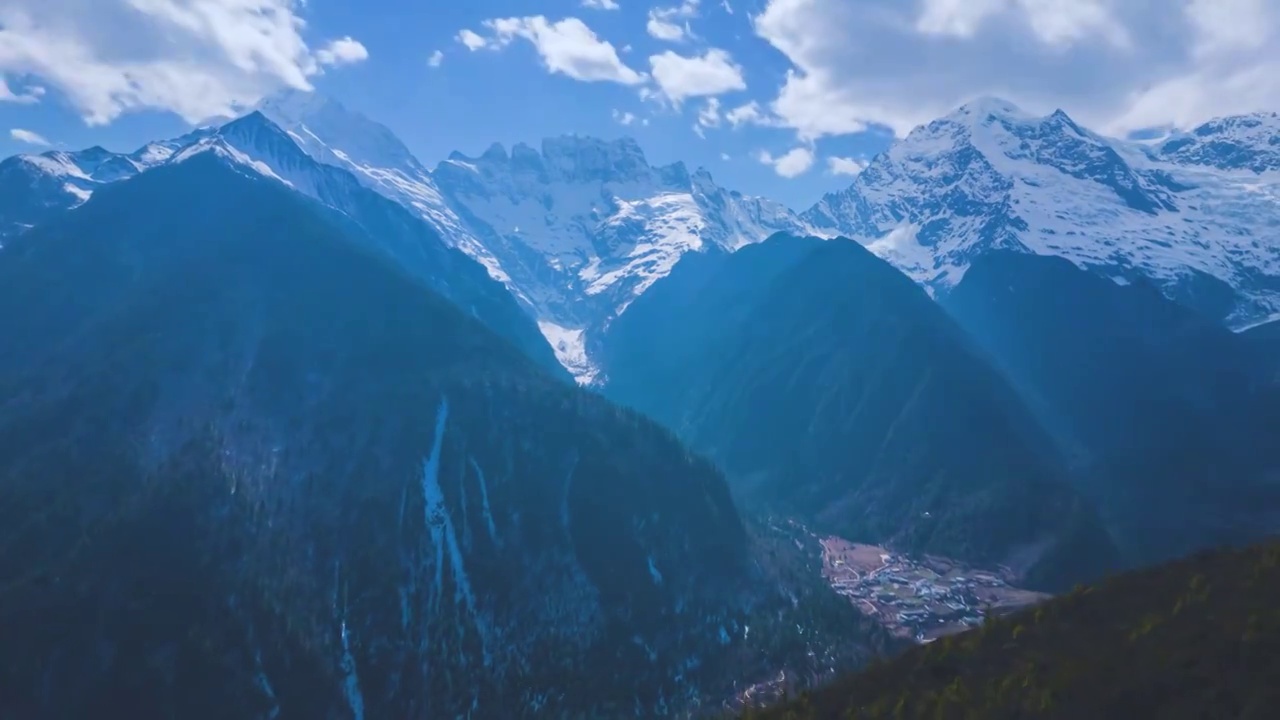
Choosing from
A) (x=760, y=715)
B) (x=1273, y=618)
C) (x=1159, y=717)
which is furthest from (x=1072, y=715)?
(x=760, y=715)

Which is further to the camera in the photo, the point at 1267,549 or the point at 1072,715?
the point at 1267,549

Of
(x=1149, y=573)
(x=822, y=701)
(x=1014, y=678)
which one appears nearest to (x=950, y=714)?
(x=1014, y=678)

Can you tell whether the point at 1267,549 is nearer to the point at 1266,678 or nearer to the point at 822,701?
the point at 1266,678

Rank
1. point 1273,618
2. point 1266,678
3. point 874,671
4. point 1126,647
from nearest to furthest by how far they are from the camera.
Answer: point 1266,678
point 1273,618
point 1126,647
point 874,671

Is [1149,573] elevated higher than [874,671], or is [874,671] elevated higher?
[1149,573]

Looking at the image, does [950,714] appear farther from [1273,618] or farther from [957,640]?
[1273,618]

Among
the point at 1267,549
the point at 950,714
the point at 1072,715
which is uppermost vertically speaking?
the point at 1267,549

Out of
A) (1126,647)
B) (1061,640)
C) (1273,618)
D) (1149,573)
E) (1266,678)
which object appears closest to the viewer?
(1266,678)
